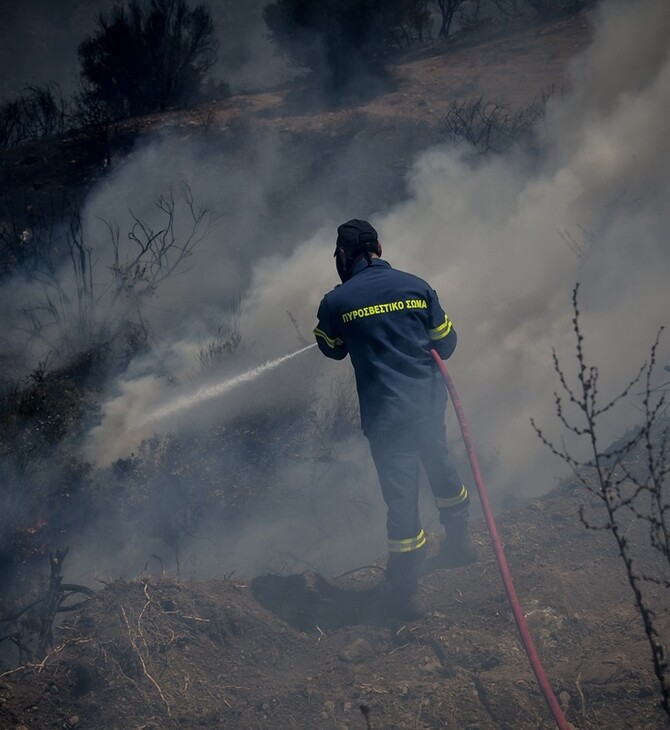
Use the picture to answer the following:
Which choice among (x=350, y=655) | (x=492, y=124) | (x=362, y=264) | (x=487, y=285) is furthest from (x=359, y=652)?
(x=492, y=124)

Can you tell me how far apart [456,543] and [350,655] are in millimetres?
1146

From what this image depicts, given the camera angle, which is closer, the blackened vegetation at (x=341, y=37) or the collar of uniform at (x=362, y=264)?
the collar of uniform at (x=362, y=264)

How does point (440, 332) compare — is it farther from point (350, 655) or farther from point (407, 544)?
point (350, 655)

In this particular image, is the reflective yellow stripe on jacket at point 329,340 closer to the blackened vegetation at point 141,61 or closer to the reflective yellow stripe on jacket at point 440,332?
the reflective yellow stripe on jacket at point 440,332

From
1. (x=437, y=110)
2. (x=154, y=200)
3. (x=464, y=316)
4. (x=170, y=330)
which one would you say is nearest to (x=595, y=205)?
(x=464, y=316)

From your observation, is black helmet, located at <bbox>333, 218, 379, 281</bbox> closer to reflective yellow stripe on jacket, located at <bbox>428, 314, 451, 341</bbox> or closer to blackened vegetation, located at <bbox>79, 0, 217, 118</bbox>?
reflective yellow stripe on jacket, located at <bbox>428, 314, 451, 341</bbox>

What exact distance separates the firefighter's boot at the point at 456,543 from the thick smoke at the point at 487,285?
74.2 inches

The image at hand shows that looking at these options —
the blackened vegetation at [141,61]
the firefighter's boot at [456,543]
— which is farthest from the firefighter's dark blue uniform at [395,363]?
the blackened vegetation at [141,61]

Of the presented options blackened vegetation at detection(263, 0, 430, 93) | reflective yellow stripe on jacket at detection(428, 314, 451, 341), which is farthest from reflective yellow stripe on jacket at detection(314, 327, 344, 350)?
blackened vegetation at detection(263, 0, 430, 93)

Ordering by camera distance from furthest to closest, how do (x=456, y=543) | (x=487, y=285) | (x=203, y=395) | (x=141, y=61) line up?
(x=141, y=61), (x=487, y=285), (x=203, y=395), (x=456, y=543)

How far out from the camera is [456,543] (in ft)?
14.8

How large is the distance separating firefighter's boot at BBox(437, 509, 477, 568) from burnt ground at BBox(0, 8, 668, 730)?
89 millimetres

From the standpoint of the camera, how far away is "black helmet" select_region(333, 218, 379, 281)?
159 inches

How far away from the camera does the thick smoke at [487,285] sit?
268 inches
